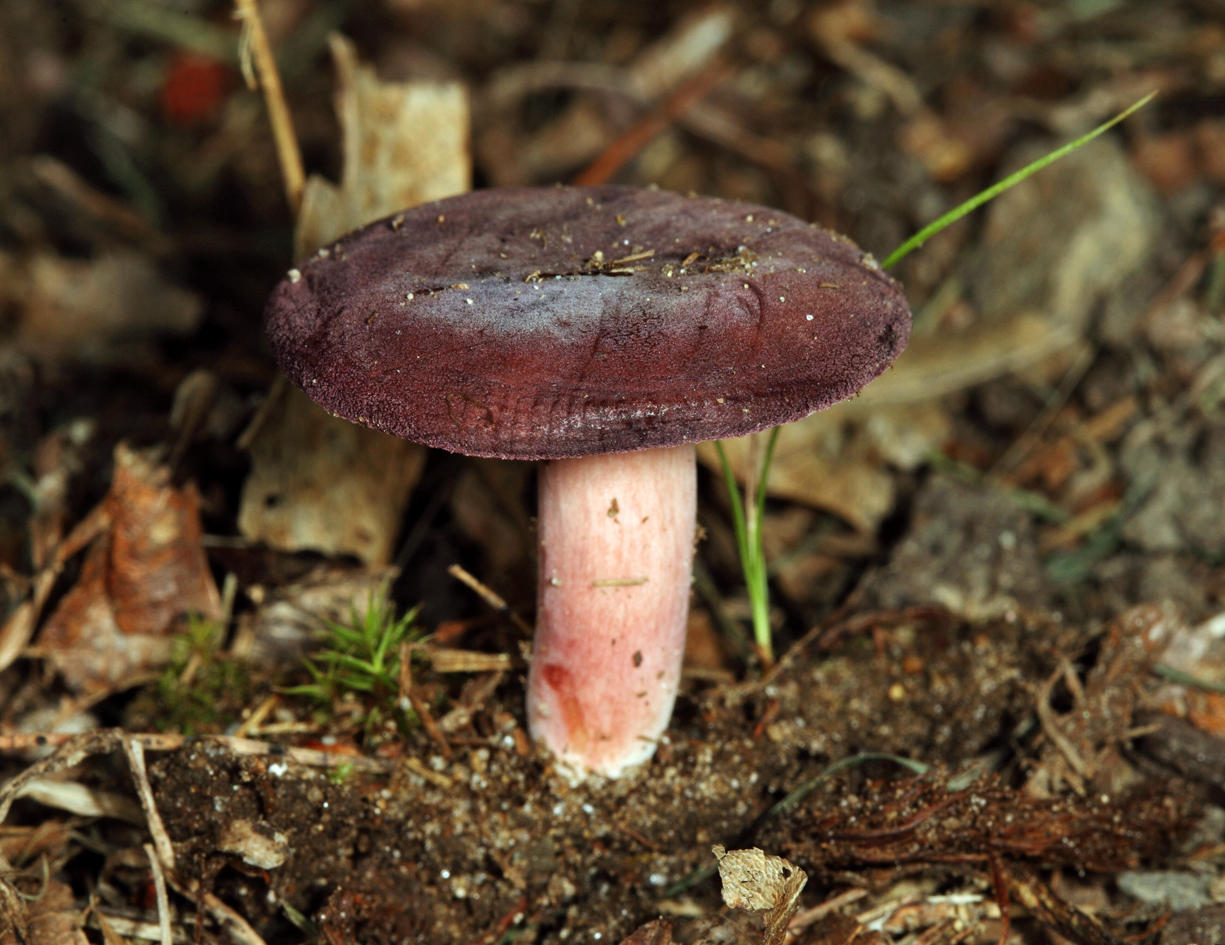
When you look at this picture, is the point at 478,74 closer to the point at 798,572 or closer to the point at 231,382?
the point at 231,382

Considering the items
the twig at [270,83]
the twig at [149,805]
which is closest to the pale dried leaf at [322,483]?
the twig at [270,83]

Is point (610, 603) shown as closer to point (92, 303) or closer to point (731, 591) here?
point (731, 591)

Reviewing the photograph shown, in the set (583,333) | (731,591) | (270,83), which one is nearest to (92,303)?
(270,83)

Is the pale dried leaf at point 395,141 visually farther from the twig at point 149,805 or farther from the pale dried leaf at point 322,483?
the twig at point 149,805

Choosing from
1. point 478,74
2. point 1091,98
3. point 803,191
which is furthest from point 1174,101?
point 478,74

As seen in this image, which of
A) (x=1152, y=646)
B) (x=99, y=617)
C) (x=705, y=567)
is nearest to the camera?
(x=1152, y=646)

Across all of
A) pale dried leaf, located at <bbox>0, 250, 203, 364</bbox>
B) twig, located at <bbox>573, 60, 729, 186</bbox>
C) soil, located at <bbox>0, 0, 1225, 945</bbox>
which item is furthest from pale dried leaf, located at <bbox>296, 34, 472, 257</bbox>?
pale dried leaf, located at <bbox>0, 250, 203, 364</bbox>

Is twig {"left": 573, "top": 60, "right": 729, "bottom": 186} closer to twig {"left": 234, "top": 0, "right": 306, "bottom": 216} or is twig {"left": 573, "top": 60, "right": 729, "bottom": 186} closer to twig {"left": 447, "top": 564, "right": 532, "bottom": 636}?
twig {"left": 234, "top": 0, "right": 306, "bottom": 216}
